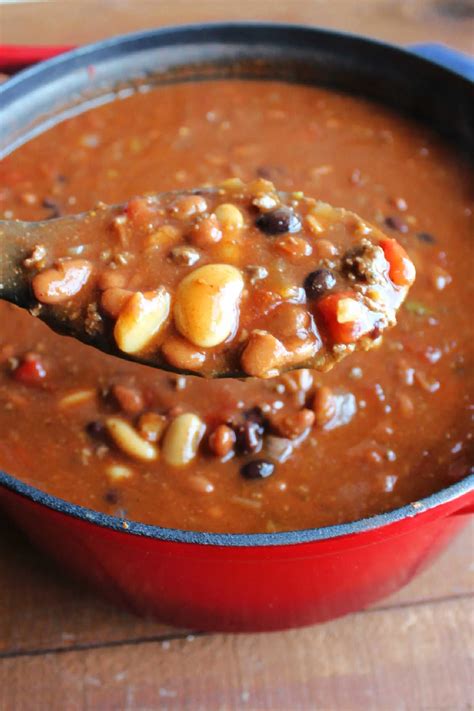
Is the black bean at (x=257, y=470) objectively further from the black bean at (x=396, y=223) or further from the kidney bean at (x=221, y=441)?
the black bean at (x=396, y=223)

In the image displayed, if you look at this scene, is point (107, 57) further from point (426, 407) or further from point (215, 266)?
point (426, 407)

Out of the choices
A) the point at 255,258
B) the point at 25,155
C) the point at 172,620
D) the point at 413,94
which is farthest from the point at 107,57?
the point at 172,620

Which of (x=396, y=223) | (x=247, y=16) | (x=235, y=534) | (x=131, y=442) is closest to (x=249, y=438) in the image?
(x=131, y=442)

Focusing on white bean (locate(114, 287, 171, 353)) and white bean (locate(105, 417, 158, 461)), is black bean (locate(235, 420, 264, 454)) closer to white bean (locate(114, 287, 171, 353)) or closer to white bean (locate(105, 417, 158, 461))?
white bean (locate(105, 417, 158, 461))

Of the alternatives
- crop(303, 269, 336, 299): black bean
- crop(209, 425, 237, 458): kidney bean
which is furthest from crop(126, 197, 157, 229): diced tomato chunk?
crop(209, 425, 237, 458): kidney bean

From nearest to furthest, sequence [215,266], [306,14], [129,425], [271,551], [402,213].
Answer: [271,551] → [215,266] → [129,425] → [402,213] → [306,14]

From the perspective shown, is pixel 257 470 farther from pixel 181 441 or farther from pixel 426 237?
pixel 426 237
